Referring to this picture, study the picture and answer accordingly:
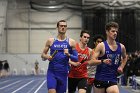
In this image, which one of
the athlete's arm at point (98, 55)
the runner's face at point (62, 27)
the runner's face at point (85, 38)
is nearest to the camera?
the athlete's arm at point (98, 55)

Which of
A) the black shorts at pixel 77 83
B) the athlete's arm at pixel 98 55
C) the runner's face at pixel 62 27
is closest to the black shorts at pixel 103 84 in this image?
the athlete's arm at pixel 98 55

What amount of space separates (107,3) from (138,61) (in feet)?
65.0

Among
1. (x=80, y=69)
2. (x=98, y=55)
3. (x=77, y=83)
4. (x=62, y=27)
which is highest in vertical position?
(x=62, y=27)

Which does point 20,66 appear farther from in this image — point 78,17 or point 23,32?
point 78,17

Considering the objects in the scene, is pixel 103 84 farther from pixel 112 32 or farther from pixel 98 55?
pixel 112 32

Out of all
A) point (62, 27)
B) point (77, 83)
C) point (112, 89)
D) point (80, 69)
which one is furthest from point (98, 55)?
point (77, 83)

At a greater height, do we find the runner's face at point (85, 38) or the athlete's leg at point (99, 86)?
the runner's face at point (85, 38)

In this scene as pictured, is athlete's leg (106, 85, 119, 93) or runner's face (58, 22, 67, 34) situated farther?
runner's face (58, 22, 67, 34)

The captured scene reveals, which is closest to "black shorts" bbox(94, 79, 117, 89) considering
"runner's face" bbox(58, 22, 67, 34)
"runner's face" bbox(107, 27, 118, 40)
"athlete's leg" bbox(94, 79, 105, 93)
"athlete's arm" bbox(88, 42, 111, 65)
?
"athlete's leg" bbox(94, 79, 105, 93)

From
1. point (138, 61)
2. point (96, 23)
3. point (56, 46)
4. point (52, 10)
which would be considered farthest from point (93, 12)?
point (56, 46)

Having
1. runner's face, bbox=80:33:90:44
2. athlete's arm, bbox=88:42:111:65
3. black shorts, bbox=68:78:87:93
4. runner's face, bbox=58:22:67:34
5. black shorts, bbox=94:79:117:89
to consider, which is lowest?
black shorts, bbox=68:78:87:93

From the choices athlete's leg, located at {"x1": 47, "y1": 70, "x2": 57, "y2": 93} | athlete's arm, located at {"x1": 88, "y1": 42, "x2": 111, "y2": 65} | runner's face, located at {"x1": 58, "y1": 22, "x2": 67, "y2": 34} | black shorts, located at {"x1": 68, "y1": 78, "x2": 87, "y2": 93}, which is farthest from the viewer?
black shorts, located at {"x1": 68, "y1": 78, "x2": 87, "y2": 93}

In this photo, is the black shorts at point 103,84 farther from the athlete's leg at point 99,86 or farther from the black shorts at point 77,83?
the black shorts at point 77,83

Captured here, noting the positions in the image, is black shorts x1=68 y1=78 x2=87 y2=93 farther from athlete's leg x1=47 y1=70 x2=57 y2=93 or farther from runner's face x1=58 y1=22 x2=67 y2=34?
runner's face x1=58 y1=22 x2=67 y2=34
